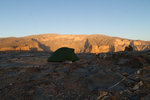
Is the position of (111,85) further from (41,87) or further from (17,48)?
(17,48)

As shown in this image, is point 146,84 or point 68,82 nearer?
point 146,84

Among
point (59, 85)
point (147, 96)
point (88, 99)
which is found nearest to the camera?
point (147, 96)

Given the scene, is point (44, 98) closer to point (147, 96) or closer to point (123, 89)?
point (123, 89)

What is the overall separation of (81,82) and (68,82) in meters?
0.49

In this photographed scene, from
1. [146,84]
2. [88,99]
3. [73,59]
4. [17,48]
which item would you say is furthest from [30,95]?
[17,48]

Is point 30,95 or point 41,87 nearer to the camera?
point 30,95

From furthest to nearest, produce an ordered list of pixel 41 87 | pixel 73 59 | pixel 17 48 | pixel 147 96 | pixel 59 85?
1. pixel 17 48
2. pixel 73 59
3. pixel 59 85
4. pixel 41 87
5. pixel 147 96

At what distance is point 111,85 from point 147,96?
2.96 ft

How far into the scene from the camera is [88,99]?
8.30 ft

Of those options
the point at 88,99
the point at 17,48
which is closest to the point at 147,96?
the point at 88,99

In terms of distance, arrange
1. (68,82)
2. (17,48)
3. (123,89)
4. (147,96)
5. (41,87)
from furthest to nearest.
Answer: (17,48) < (68,82) < (41,87) < (123,89) < (147,96)

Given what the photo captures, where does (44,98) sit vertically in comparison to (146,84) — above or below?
below

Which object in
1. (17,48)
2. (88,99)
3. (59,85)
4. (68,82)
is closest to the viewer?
(88,99)

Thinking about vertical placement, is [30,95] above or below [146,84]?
below
